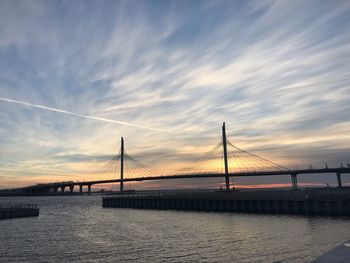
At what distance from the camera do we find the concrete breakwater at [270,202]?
6519cm

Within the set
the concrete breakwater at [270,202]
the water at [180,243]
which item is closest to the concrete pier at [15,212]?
the water at [180,243]

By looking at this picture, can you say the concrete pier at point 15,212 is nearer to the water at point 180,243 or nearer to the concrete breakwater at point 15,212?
the concrete breakwater at point 15,212

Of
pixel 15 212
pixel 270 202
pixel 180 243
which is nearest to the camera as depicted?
pixel 180 243

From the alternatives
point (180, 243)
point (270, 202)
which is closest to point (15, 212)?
point (180, 243)

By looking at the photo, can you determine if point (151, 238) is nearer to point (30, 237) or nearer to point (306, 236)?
point (30, 237)

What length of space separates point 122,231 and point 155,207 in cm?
5142

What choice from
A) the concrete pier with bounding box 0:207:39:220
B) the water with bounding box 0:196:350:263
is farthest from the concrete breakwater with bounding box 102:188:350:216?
the concrete pier with bounding box 0:207:39:220

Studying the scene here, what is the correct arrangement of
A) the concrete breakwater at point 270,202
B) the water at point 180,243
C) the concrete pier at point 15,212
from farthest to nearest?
1. the concrete pier at point 15,212
2. the concrete breakwater at point 270,202
3. the water at point 180,243

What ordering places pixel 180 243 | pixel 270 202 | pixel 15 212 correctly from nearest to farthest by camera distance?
1. pixel 180 243
2. pixel 15 212
3. pixel 270 202

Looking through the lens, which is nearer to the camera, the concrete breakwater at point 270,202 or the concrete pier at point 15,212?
the concrete breakwater at point 270,202

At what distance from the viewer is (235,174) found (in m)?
127

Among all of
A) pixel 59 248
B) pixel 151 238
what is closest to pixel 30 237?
pixel 59 248

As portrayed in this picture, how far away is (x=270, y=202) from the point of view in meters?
74.6

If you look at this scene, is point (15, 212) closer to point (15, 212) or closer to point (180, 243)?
point (15, 212)
